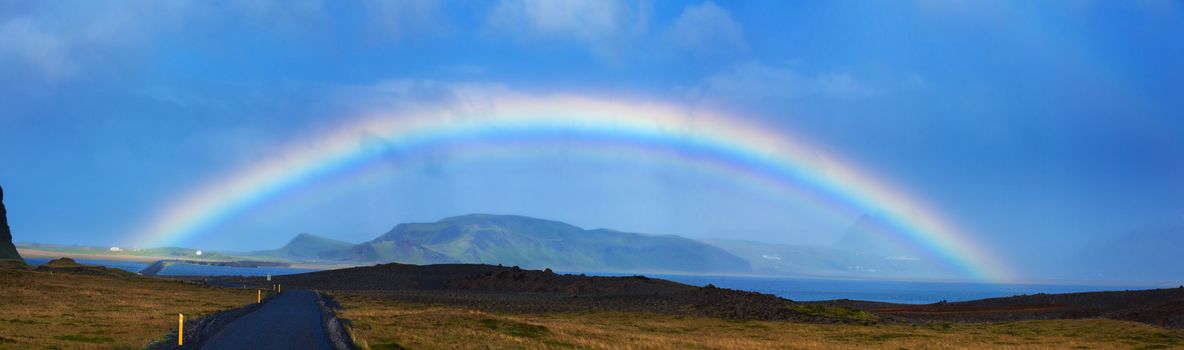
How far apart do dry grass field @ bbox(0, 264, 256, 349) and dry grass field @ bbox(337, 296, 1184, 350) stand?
11.2m

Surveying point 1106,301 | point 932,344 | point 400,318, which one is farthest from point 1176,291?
point 400,318

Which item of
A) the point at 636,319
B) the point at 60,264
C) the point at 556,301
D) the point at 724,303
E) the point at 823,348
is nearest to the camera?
the point at 823,348

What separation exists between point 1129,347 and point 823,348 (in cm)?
1767

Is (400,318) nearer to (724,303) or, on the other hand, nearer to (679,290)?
(724,303)

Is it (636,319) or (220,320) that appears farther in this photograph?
(636,319)

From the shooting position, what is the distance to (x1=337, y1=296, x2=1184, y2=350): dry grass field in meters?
44.2

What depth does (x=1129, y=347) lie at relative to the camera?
158 feet

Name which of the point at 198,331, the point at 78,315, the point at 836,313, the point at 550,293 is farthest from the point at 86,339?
the point at 550,293

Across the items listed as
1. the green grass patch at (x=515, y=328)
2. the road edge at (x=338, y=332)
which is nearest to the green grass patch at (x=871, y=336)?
the green grass patch at (x=515, y=328)

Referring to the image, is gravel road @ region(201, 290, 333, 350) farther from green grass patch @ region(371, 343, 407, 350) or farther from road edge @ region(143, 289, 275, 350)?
green grass patch @ region(371, 343, 407, 350)

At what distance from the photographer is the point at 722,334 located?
187ft

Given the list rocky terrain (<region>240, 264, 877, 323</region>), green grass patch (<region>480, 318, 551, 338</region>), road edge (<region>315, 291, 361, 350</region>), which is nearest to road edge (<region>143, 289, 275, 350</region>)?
road edge (<region>315, 291, 361, 350</region>)

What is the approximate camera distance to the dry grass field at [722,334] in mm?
44156

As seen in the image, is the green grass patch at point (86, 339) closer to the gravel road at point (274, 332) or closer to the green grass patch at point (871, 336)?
the gravel road at point (274, 332)
